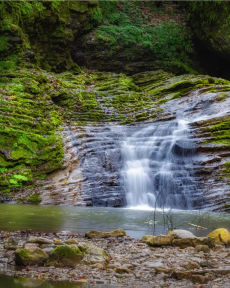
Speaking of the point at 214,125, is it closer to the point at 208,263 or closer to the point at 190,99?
the point at 190,99

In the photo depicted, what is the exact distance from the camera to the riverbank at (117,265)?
295cm

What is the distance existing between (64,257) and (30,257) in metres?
0.32

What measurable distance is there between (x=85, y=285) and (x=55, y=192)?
7032 millimetres

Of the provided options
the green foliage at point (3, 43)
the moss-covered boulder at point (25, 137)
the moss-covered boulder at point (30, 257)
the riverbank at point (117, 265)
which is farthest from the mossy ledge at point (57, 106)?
the moss-covered boulder at point (30, 257)

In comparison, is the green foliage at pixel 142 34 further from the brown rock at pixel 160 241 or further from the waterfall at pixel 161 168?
the brown rock at pixel 160 241

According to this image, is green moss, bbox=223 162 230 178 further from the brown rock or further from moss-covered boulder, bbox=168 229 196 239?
the brown rock

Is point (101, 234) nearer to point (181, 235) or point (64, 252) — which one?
point (181, 235)

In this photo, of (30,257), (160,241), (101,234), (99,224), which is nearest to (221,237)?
(160,241)

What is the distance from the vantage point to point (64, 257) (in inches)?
129

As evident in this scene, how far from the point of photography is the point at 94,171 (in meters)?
10.4

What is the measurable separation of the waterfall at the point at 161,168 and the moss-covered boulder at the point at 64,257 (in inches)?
232

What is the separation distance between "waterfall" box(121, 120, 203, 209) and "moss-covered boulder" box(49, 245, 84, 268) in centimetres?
590

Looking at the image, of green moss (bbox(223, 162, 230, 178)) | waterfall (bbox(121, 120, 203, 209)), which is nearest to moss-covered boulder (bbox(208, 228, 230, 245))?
waterfall (bbox(121, 120, 203, 209))

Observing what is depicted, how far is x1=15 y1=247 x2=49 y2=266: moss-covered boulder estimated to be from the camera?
3.20m
